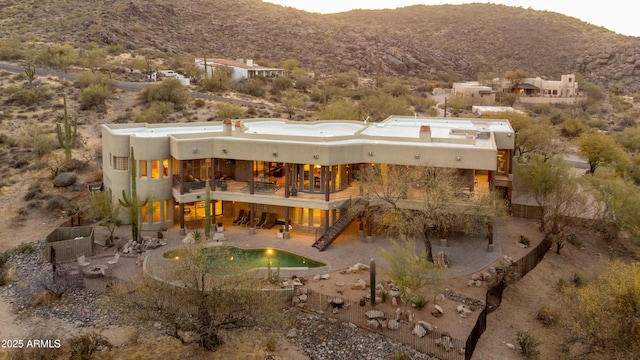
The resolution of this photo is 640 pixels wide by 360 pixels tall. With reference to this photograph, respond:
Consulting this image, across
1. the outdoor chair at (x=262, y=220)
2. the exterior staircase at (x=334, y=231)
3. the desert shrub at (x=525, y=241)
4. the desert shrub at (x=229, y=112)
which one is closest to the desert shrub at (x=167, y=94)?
the desert shrub at (x=229, y=112)

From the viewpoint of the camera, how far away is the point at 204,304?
59.4ft

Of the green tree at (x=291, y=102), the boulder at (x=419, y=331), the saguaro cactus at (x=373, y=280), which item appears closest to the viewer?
the boulder at (x=419, y=331)

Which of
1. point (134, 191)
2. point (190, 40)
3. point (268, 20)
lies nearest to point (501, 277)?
point (134, 191)

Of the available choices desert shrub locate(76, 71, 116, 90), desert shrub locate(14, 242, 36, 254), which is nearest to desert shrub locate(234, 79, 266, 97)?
desert shrub locate(76, 71, 116, 90)

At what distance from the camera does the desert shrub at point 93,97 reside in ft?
177

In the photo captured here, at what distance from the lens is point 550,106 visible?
74375mm

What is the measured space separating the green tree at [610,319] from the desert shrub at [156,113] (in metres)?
43.5

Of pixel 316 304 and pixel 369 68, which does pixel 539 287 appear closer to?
pixel 316 304

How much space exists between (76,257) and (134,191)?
4.81 m

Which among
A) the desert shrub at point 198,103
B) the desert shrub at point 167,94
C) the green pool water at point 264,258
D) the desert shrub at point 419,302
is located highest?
the desert shrub at point 167,94

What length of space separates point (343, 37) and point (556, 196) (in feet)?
308

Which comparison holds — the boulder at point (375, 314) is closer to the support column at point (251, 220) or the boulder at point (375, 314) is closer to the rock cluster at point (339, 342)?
the rock cluster at point (339, 342)

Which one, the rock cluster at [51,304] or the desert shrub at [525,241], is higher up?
the desert shrub at [525,241]

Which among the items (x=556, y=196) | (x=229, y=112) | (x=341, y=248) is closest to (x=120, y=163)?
(x=341, y=248)
